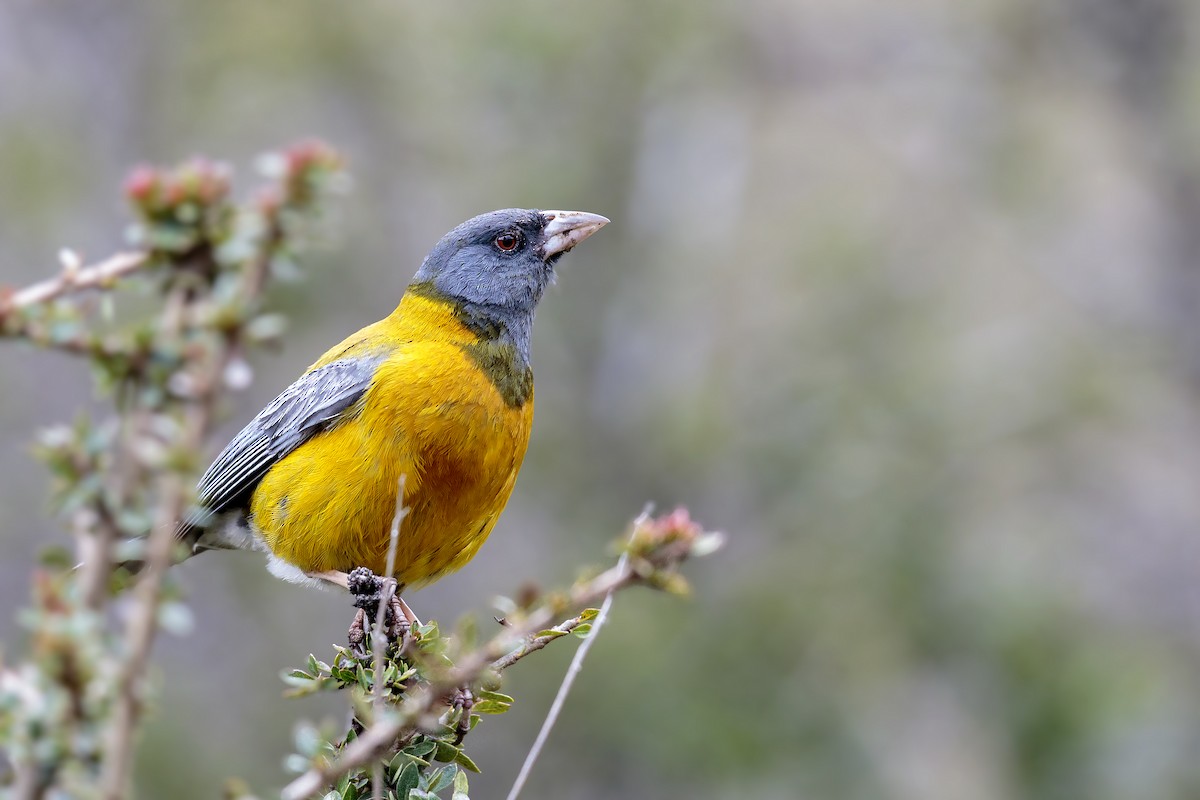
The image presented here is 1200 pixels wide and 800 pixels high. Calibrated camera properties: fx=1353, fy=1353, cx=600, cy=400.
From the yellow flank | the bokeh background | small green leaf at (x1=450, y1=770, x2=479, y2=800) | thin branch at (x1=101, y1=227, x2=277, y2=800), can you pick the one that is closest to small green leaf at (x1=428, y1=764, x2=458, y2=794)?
small green leaf at (x1=450, y1=770, x2=479, y2=800)

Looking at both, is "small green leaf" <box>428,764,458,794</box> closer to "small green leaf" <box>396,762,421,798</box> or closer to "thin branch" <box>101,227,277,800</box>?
"small green leaf" <box>396,762,421,798</box>

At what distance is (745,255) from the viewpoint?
1295cm

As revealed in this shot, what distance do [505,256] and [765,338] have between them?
7.18 metres

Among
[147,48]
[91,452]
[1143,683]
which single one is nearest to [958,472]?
[1143,683]

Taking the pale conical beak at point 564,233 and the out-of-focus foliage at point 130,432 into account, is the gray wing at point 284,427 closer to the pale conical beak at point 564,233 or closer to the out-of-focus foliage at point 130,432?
the pale conical beak at point 564,233

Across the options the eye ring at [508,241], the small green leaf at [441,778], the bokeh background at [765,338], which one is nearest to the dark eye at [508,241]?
the eye ring at [508,241]

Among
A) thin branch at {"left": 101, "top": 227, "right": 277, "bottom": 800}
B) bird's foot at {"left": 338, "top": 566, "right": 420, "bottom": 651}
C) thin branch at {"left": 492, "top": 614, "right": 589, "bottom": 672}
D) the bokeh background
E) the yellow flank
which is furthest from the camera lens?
the bokeh background

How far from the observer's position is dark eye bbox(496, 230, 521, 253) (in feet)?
17.6

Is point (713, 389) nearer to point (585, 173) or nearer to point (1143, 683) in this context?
point (585, 173)

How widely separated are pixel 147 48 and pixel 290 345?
13.1 feet

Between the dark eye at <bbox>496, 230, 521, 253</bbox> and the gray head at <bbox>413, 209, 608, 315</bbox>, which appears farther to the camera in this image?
the dark eye at <bbox>496, 230, 521, 253</bbox>

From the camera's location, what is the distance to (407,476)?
4375 millimetres

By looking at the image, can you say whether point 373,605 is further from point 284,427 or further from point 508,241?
point 508,241

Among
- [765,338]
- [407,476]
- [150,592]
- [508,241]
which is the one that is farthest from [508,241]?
[765,338]
